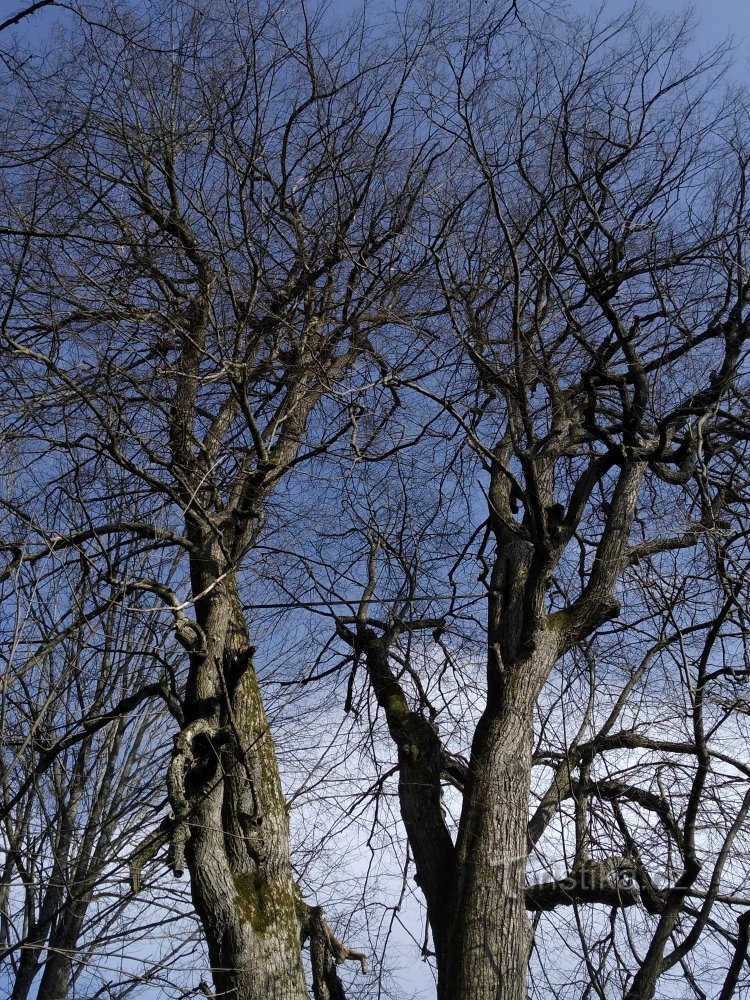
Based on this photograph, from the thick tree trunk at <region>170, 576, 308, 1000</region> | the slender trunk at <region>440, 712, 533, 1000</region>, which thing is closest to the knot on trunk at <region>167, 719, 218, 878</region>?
the thick tree trunk at <region>170, 576, 308, 1000</region>

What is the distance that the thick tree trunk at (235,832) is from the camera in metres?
3.82

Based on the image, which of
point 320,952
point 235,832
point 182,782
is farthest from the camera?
point 320,952

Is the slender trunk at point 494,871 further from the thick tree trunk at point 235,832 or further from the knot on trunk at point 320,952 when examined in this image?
the thick tree trunk at point 235,832

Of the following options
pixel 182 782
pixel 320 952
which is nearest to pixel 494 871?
pixel 320 952

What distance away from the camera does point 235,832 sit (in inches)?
164

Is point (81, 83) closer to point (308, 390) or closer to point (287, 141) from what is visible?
point (287, 141)

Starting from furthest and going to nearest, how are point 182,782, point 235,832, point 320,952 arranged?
point 320,952 < point 235,832 < point 182,782

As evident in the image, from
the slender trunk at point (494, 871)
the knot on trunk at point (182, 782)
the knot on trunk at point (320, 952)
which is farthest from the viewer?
the knot on trunk at point (320, 952)

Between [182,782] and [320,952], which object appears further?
[320,952]

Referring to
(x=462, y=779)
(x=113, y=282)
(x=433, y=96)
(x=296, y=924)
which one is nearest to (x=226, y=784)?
(x=296, y=924)

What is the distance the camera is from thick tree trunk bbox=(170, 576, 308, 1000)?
382cm

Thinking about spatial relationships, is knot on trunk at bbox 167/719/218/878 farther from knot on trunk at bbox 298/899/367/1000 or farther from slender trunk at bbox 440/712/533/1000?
slender trunk at bbox 440/712/533/1000

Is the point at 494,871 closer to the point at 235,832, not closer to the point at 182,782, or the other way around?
the point at 235,832

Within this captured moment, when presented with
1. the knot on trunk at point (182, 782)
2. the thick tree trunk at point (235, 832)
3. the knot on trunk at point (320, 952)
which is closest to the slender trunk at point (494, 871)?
the knot on trunk at point (320, 952)
